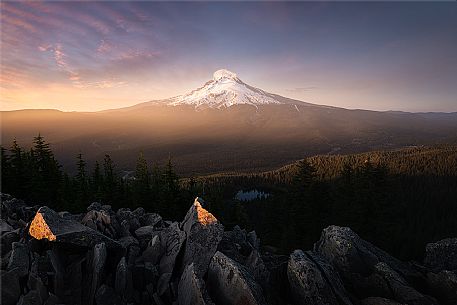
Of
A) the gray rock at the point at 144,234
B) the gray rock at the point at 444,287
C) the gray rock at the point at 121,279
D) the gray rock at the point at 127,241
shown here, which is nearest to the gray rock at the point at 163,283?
the gray rock at the point at 121,279

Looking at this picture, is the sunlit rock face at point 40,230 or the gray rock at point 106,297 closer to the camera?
the gray rock at point 106,297

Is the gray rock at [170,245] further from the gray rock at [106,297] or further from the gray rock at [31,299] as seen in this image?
the gray rock at [31,299]

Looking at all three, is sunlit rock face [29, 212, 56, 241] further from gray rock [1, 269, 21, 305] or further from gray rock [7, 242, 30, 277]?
gray rock [1, 269, 21, 305]

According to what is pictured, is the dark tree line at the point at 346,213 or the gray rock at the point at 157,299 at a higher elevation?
the gray rock at the point at 157,299

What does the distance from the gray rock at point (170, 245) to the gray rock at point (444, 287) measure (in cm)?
1282

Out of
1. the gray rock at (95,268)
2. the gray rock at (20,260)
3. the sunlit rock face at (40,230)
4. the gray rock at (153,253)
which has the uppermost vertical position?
the sunlit rock face at (40,230)

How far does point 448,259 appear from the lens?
17.8 metres

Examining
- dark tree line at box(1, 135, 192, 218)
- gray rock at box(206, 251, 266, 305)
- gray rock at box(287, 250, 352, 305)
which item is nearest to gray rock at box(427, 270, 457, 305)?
gray rock at box(287, 250, 352, 305)

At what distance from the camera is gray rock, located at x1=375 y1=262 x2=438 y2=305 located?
11.6 m

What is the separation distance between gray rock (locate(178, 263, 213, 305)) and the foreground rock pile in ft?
0.13

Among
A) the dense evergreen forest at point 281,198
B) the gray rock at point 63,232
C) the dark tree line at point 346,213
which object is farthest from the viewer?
the dense evergreen forest at point 281,198

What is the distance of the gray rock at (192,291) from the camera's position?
1111cm

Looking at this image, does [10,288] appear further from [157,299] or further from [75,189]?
[75,189]

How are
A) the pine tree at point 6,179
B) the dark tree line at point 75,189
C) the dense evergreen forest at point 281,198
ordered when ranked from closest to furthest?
the dense evergreen forest at point 281,198 < the pine tree at point 6,179 < the dark tree line at point 75,189
